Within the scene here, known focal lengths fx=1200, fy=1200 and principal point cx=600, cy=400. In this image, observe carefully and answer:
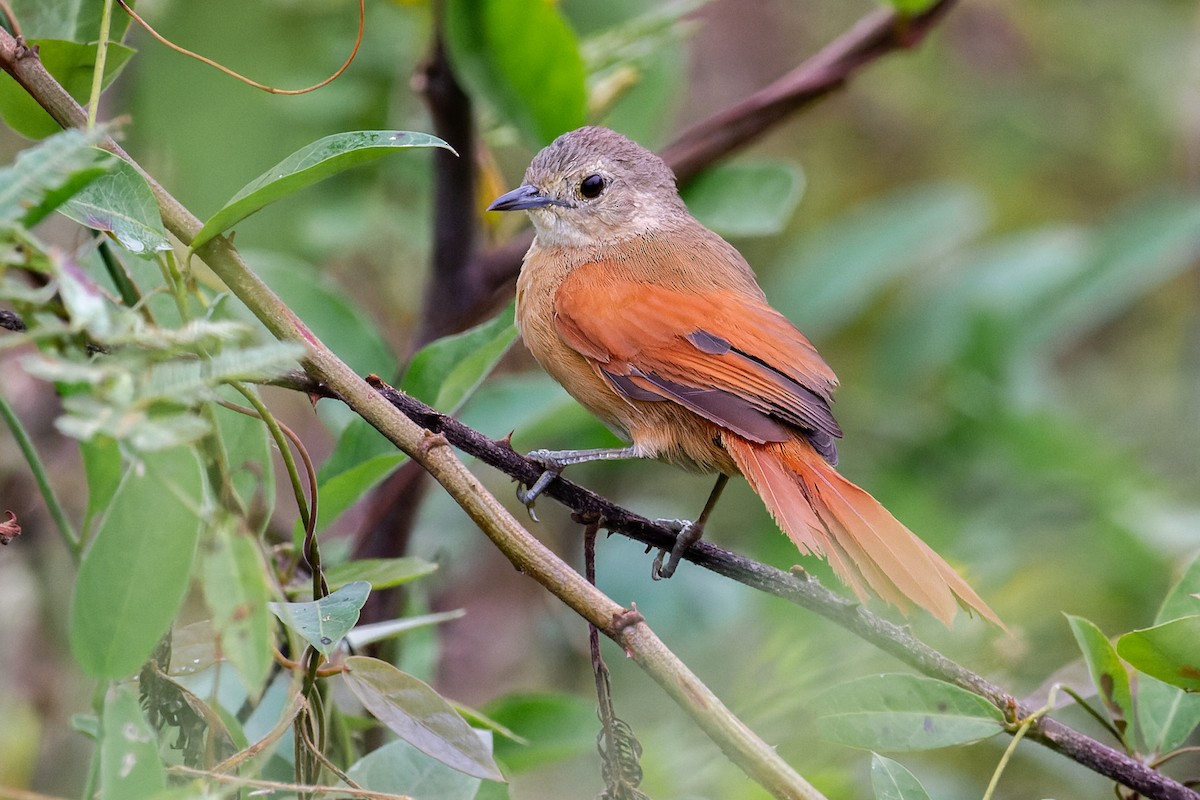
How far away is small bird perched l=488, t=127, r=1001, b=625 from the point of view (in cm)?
207

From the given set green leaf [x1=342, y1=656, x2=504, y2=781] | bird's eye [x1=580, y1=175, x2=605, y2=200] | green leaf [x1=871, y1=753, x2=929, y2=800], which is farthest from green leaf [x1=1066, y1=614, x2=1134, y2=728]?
bird's eye [x1=580, y1=175, x2=605, y2=200]

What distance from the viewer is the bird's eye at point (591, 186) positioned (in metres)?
3.15

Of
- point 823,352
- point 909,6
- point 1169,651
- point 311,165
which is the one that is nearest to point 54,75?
point 311,165

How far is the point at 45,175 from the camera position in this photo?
1.08 m

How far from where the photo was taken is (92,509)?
1.73 metres

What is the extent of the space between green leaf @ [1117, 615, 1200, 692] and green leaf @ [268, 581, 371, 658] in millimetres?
993

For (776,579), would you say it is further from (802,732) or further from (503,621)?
(503,621)

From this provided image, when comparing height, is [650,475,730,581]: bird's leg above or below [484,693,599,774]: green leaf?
above

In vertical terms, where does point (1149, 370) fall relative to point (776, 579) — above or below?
above

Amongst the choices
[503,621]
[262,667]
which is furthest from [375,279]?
[262,667]

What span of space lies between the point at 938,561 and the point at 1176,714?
408 mm

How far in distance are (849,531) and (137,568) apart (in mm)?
1297

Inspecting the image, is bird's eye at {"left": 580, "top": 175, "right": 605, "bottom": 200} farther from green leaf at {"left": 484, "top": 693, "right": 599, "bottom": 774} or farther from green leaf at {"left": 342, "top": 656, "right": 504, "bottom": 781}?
green leaf at {"left": 342, "top": 656, "right": 504, "bottom": 781}

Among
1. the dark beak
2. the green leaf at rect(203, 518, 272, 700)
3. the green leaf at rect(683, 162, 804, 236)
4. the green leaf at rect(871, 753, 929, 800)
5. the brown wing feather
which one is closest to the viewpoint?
the green leaf at rect(203, 518, 272, 700)
